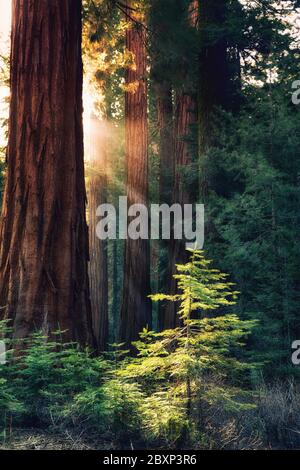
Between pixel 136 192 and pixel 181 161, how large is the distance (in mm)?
→ 1731

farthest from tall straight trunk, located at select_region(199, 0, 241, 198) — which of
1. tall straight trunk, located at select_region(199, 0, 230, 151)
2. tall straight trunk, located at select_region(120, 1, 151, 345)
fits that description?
tall straight trunk, located at select_region(120, 1, 151, 345)

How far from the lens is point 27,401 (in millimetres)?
4742

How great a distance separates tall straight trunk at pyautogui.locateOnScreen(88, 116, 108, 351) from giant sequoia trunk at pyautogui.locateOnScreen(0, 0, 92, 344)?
1063 centimetres

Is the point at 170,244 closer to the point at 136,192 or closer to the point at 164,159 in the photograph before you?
the point at 136,192

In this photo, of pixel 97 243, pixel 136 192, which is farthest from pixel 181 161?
pixel 97 243

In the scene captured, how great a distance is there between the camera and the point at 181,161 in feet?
42.9

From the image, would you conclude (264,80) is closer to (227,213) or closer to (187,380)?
(227,213)

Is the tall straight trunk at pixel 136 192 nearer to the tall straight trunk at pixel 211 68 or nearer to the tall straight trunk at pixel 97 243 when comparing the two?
the tall straight trunk at pixel 211 68

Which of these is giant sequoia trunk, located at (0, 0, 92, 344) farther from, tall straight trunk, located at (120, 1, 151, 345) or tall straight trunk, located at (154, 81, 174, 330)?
tall straight trunk, located at (154, 81, 174, 330)

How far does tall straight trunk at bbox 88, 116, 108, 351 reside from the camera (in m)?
17.2

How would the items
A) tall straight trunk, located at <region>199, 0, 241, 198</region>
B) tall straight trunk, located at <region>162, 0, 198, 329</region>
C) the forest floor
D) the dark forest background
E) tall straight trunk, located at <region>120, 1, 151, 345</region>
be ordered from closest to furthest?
the forest floor → the dark forest background → tall straight trunk, located at <region>199, 0, 241, 198</region> → tall straight trunk, located at <region>162, 0, 198, 329</region> → tall straight trunk, located at <region>120, 1, 151, 345</region>

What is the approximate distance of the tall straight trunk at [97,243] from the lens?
1716 centimetres

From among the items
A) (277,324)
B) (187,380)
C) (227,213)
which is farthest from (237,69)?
(187,380)
